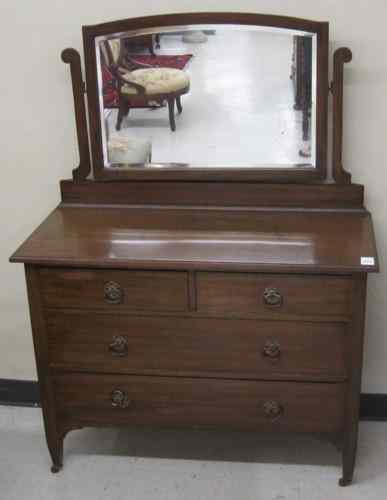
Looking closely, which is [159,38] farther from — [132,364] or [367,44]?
[132,364]

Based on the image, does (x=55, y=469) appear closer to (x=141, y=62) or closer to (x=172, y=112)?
(x=172, y=112)

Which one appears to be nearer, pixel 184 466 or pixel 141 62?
pixel 141 62

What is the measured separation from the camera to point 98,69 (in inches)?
82.8

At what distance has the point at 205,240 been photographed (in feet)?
6.57

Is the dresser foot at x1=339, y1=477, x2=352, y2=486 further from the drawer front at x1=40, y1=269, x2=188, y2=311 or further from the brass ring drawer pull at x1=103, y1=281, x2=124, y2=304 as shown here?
the brass ring drawer pull at x1=103, y1=281, x2=124, y2=304

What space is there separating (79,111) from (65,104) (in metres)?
0.08

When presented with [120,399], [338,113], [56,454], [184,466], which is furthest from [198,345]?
[338,113]

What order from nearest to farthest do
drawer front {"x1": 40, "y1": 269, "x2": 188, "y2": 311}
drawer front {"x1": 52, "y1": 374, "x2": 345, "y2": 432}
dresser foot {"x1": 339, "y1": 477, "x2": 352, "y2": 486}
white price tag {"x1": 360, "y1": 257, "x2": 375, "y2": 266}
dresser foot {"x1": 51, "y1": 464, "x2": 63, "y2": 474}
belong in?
white price tag {"x1": 360, "y1": 257, "x2": 375, "y2": 266}
drawer front {"x1": 40, "y1": 269, "x2": 188, "y2": 311}
drawer front {"x1": 52, "y1": 374, "x2": 345, "y2": 432}
dresser foot {"x1": 339, "y1": 477, "x2": 352, "y2": 486}
dresser foot {"x1": 51, "y1": 464, "x2": 63, "y2": 474}

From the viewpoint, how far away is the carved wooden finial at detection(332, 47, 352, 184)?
200 cm

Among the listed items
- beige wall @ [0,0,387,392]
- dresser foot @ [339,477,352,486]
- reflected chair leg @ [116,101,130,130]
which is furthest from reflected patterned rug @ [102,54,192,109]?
dresser foot @ [339,477,352,486]

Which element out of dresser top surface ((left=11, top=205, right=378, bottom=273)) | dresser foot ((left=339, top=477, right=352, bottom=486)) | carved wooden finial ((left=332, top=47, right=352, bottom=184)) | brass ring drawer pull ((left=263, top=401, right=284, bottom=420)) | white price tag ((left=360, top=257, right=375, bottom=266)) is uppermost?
carved wooden finial ((left=332, top=47, right=352, bottom=184))

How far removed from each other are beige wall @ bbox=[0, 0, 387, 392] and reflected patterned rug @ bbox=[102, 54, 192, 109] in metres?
0.12

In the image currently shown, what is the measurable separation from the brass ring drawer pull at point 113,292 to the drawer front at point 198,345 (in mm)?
55

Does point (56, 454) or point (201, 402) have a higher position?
point (201, 402)
